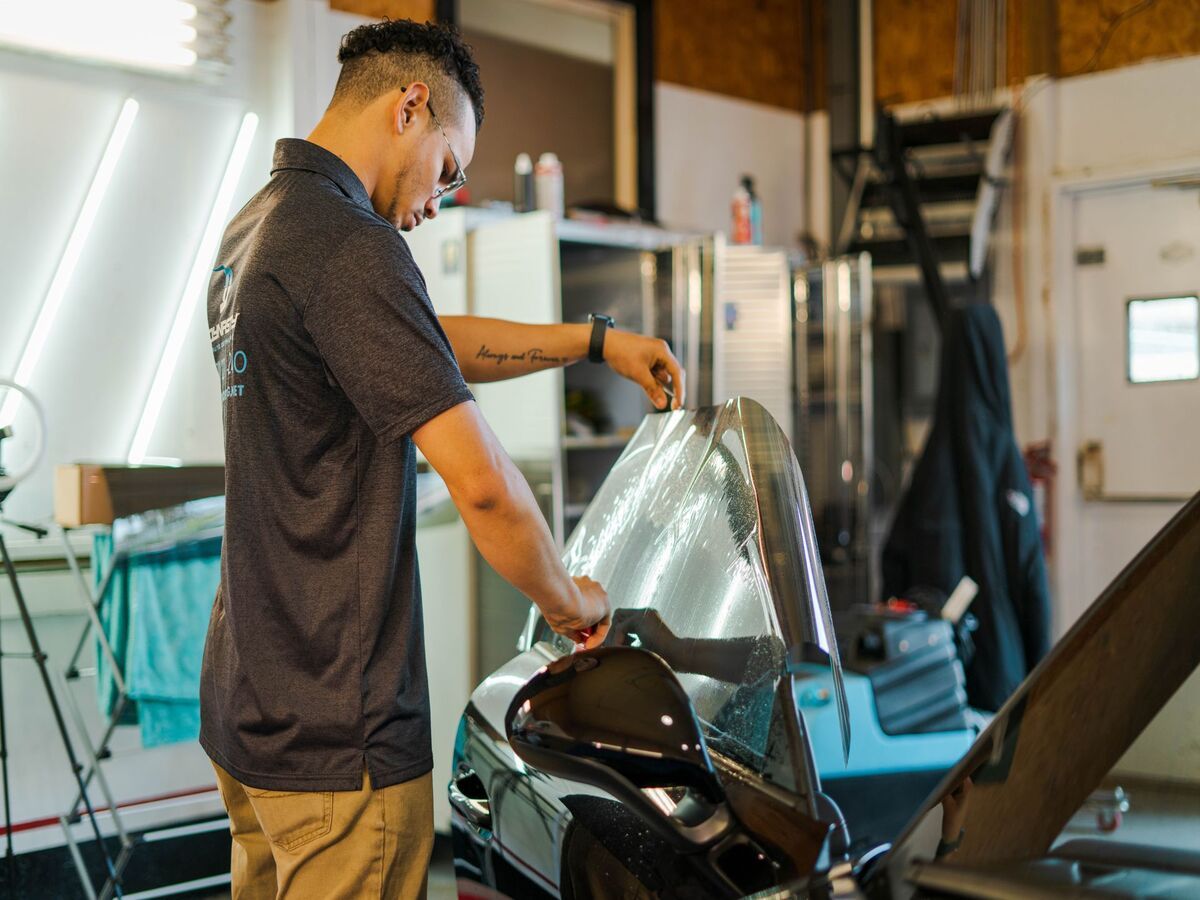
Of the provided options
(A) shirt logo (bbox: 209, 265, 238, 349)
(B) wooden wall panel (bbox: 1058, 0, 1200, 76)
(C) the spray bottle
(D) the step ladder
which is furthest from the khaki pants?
(B) wooden wall panel (bbox: 1058, 0, 1200, 76)

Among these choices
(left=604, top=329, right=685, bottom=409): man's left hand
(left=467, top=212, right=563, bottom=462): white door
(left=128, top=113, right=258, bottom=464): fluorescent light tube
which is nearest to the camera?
(left=604, top=329, right=685, bottom=409): man's left hand

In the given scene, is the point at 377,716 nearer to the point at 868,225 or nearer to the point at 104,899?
the point at 104,899

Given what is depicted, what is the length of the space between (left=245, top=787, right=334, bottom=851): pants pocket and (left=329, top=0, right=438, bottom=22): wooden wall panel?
3144 millimetres

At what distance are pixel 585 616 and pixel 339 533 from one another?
0.99ft

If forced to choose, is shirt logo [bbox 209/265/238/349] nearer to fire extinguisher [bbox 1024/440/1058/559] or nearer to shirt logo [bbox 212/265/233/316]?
shirt logo [bbox 212/265/233/316]

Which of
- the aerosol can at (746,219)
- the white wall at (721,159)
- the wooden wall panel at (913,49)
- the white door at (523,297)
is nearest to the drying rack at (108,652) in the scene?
the white door at (523,297)

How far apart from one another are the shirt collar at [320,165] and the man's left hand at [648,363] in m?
0.47

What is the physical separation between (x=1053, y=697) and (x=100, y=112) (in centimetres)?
336

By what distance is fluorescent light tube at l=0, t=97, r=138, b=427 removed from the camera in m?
3.43

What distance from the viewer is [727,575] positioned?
1.26 meters

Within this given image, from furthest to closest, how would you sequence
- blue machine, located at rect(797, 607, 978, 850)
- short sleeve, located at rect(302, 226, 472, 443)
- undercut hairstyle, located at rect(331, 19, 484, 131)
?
blue machine, located at rect(797, 607, 978, 850), undercut hairstyle, located at rect(331, 19, 484, 131), short sleeve, located at rect(302, 226, 472, 443)

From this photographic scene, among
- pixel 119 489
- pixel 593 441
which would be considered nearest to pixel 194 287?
pixel 119 489

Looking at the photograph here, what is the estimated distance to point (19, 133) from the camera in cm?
341

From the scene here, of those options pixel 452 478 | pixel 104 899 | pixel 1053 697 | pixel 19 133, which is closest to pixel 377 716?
pixel 452 478
